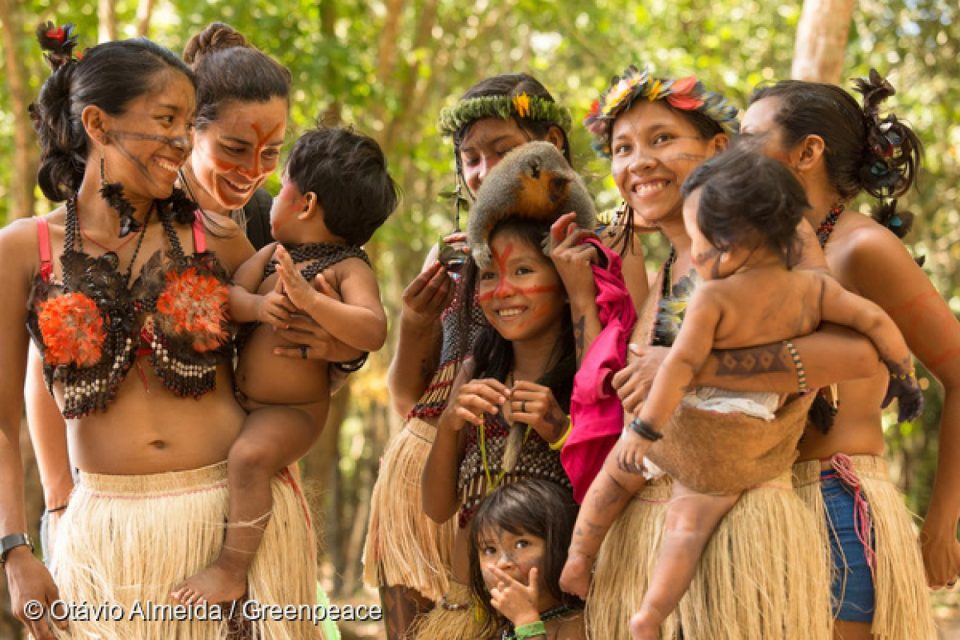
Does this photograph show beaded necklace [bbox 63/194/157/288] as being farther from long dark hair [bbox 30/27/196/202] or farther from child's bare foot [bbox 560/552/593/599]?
child's bare foot [bbox 560/552/593/599]

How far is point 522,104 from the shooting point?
331 centimetres

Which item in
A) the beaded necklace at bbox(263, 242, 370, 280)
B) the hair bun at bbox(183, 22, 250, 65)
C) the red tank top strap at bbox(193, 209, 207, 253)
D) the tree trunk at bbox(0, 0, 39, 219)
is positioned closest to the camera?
the red tank top strap at bbox(193, 209, 207, 253)

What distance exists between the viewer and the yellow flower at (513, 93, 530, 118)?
330cm

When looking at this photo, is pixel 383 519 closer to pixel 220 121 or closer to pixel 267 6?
pixel 220 121

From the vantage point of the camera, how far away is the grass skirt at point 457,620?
2.95 metres

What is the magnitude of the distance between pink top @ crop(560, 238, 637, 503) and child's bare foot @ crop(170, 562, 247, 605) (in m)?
0.89

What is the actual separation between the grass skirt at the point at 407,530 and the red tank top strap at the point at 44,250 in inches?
43.3

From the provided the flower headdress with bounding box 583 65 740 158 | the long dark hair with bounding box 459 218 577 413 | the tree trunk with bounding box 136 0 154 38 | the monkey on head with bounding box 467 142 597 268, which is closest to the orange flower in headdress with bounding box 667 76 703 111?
the flower headdress with bounding box 583 65 740 158

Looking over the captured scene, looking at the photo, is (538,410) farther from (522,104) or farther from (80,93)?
(80,93)

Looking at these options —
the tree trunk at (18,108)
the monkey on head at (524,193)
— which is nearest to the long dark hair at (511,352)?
the monkey on head at (524,193)

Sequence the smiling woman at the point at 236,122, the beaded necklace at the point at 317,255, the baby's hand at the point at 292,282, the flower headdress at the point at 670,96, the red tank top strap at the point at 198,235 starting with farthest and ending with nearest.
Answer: the smiling woman at the point at 236,122
the beaded necklace at the point at 317,255
the red tank top strap at the point at 198,235
the baby's hand at the point at 292,282
the flower headdress at the point at 670,96

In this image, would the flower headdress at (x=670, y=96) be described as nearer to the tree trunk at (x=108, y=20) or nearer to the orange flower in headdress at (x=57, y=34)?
the orange flower in headdress at (x=57, y=34)

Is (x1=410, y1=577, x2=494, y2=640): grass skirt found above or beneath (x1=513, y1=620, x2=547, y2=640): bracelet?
beneath

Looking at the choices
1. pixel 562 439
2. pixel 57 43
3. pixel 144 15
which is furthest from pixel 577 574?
pixel 144 15
